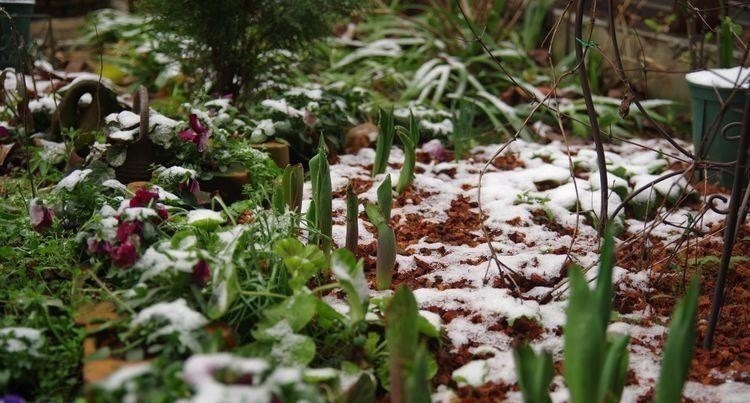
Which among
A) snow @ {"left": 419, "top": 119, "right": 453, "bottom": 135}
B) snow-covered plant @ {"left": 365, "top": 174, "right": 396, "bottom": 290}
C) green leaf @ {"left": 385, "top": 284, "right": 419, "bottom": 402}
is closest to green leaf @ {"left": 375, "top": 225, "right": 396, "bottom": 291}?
snow-covered plant @ {"left": 365, "top": 174, "right": 396, "bottom": 290}

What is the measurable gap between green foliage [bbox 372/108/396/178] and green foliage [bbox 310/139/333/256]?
633 mm

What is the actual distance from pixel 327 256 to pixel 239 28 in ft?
5.52

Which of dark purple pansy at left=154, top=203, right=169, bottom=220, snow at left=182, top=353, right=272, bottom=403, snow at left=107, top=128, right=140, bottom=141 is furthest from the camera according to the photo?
snow at left=107, top=128, right=140, bottom=141

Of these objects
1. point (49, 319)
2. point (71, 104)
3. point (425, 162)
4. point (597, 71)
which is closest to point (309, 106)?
point (425, 162)

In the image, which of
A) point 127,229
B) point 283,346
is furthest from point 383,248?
point 127,229

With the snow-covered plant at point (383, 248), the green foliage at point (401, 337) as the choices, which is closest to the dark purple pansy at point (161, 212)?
the snow-covered plant at point (383, 248)

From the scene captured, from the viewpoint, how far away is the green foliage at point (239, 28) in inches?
135

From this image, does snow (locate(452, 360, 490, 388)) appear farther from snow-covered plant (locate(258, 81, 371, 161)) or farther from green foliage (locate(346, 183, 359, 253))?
snow-covered plant (locate(258, 81, 371, 161))

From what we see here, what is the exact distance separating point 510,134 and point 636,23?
1.61m

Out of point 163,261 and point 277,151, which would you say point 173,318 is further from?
point 277,151

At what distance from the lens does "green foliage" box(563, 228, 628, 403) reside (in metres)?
1.24

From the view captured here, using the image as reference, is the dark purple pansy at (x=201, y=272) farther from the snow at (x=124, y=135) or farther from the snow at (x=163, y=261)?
the snow at (x=124, y=135)

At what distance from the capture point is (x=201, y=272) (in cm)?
163

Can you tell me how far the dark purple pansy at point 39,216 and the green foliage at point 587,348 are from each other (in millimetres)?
1311
